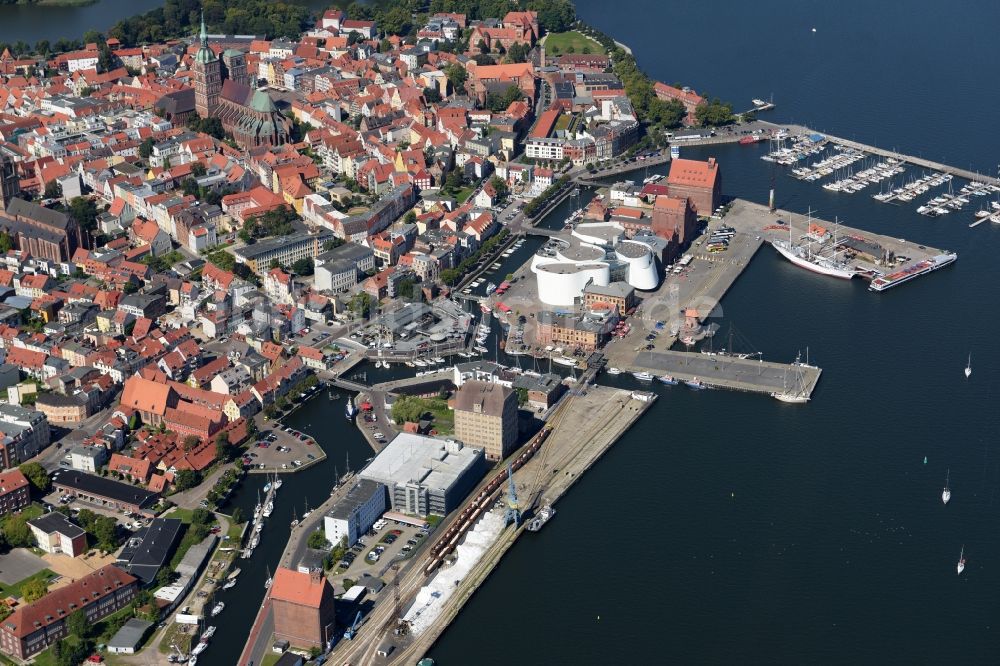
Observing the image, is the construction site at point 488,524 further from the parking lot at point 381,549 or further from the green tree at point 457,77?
the green tree at point 457,77

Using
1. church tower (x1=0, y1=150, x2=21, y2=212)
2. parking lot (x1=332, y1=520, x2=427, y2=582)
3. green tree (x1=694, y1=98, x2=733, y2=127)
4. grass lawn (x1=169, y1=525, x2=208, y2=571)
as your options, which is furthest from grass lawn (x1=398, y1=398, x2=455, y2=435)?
green tree (x1=694, y1=98, x2=733, y2=127)

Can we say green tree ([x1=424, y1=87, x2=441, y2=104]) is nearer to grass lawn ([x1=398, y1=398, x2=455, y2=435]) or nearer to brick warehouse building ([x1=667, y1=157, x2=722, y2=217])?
brick warehouse building ([x1=667, y1=157, x2=722, y2=217])

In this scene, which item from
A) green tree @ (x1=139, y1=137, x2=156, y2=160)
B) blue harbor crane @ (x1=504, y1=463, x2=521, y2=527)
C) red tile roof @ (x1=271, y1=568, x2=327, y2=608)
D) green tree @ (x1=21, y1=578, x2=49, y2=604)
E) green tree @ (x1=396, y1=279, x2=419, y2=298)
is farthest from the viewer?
green tree @ (x1=139, y1=137, x2=156, y2=160)

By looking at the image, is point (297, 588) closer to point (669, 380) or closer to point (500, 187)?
point (669, 380)

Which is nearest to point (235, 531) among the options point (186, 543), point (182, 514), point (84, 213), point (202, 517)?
point (202, 517)

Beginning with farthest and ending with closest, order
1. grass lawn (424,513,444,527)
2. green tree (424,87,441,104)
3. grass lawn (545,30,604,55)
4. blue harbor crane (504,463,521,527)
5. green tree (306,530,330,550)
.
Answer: grass lawn (545,30,604,55) → green tree (424,87,441,104) → blue harbor crane (504,463,521,527) → grass lawn (424,513,444,527) → green tree (306,530,330,550)

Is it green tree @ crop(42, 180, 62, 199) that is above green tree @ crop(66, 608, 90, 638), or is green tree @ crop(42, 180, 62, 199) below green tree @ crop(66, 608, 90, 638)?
above

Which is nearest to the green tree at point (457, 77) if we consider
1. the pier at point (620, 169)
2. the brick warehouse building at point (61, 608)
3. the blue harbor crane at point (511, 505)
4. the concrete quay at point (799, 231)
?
the pier at point (620, 169)
